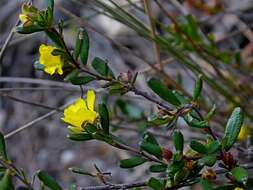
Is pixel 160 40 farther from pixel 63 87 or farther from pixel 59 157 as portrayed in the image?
A: pixel 59 157

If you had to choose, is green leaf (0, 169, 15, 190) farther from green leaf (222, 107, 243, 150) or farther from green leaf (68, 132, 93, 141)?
green leaf (222, 107, 243, 150)

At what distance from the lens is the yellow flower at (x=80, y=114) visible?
0.76 m

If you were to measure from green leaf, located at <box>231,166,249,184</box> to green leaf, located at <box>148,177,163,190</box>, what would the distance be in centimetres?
10

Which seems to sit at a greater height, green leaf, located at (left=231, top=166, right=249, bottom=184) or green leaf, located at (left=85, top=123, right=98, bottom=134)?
green leaf, located at (left=85, top=123, right=98, bottom=134)

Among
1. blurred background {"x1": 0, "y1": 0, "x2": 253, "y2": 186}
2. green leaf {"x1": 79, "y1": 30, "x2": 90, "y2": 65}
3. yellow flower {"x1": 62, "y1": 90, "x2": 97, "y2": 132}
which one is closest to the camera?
yellow flower {"x1": 62, "y1": 90, "x2": 97, "y2": 132}

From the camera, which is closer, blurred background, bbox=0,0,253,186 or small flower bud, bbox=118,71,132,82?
small flower bud, bbox=118,71,132,82

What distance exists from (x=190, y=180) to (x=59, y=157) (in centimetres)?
123

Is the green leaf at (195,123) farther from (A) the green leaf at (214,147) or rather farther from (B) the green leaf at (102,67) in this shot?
(B) the green leaf at (102,67)

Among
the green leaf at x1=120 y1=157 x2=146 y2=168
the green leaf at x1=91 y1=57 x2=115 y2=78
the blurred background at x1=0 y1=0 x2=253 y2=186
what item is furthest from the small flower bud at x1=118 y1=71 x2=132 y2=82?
the blurred background at x1=0 y1=0 x2=253 y2=186

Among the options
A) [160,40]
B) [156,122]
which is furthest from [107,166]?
[156,122]

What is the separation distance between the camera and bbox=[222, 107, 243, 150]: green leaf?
0.80m

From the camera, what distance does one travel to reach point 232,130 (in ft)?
2.67

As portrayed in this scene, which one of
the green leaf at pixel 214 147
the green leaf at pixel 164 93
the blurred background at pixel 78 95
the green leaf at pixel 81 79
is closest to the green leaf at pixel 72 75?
the green leaf at pixel 81 79

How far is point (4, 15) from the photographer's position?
7.93 feet
